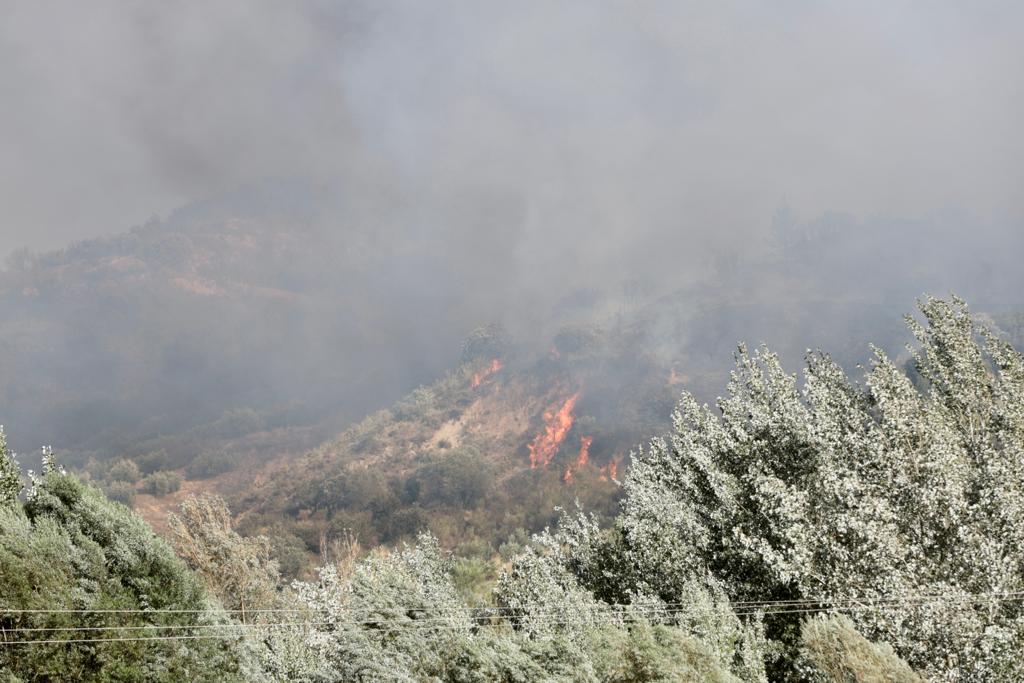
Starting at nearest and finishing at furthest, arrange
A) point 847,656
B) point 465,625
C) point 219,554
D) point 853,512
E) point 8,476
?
1. point 847,656
2. point 853,512
3. point 465,625
4. point 8,476
5. point 219,554

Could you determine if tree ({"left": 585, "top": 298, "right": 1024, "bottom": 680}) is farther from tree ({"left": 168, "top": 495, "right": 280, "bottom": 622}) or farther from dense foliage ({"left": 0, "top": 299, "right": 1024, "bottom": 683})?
tree ({"left": 168, "top": 495, "right": 280, "bottom": 622})

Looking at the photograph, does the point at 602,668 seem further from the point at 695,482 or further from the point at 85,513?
the point at 85,513

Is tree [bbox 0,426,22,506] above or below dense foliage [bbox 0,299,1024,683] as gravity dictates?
above

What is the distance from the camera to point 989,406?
30.8 meters

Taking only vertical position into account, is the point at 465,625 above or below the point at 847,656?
above

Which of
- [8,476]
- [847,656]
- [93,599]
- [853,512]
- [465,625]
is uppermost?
[8,476]

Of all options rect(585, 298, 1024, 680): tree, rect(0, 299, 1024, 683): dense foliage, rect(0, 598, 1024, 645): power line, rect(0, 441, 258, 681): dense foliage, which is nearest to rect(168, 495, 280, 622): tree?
rect(0, 299, 1024, 683): dense foliage

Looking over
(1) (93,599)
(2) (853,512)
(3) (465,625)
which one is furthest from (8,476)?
(2) (853,512)

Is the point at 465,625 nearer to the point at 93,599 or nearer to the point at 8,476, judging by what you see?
the point at 93,599

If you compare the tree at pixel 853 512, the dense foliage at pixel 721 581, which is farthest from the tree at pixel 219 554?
the tree at pixel 853 512

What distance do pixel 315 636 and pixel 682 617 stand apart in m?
16.8

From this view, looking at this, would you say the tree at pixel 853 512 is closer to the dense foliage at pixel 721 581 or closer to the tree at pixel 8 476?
the dense foliage at pixel 721 581

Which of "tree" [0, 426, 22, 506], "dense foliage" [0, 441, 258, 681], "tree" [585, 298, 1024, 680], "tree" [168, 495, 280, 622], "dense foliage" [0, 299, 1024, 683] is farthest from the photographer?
"tree" [168, 495, 280, 622]

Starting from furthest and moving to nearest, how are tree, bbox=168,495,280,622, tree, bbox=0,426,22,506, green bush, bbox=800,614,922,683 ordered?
tree, bbox=168,495,280,622 < tree, bbox=0,426,22,506 < green bush, bbox=800,614,922,683
